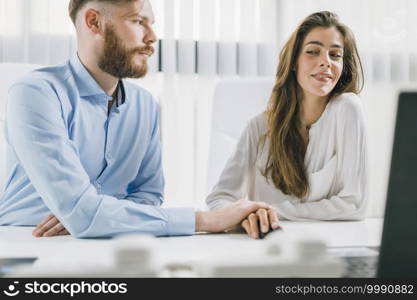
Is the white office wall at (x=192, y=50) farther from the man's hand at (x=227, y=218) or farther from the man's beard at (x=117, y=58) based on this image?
the man's hand at (x=227, y=218)

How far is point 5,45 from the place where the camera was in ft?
7.19

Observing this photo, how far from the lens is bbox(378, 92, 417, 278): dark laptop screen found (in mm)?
486

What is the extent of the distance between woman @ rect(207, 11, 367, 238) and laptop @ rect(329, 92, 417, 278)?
70 cm

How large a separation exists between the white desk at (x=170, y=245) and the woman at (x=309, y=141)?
0.26m

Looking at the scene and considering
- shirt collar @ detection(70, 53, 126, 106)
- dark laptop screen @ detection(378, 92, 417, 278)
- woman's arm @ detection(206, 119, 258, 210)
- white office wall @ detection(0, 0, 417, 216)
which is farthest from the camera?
white office wall @ detection(0, 0, 417, 216)

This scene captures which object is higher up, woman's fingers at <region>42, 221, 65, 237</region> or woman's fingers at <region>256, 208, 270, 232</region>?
woman's fingers at <region>256, 208, 270, 232</region>

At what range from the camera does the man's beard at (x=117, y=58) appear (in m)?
1.22

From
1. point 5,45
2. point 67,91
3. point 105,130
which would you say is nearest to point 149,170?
point 105,130

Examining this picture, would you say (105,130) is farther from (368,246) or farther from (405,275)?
(405,275)

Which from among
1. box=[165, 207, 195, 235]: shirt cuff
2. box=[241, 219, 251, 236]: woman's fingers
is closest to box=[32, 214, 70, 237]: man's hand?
box=[165, 207, 195, 235]: shirt cuff

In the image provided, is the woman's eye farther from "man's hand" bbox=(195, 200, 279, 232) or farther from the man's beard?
"man's hand" bbox=(195, 200, 279, 232)

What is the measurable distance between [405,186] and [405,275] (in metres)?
0.09

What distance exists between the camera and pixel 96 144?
1.21 meters

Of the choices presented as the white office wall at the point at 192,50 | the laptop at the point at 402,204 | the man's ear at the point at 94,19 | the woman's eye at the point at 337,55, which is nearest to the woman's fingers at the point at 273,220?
the laptop at the point at 402,204
